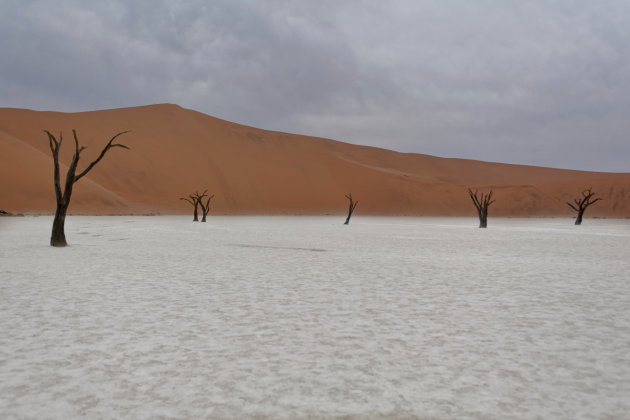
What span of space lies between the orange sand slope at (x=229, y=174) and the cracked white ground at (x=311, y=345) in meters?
67.9

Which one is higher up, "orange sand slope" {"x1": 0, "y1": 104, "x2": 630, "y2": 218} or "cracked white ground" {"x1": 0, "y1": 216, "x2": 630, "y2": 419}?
"orange sand slope" {"x1": 0, "y1": 104, "x2": 630, "y2": 218}

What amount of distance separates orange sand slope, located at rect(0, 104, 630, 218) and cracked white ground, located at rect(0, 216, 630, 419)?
6785 centimetres

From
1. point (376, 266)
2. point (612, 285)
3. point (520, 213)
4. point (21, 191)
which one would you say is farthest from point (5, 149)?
point (520, 213)

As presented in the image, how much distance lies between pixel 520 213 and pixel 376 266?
4060 inches

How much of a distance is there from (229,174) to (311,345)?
98.7 metres

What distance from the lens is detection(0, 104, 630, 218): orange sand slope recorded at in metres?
88.3

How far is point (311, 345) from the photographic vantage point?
5.52 metres

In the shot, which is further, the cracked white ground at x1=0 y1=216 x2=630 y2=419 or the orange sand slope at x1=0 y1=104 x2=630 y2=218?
the orange sand slope at x1=0 y1=104 x2=630 y2=218

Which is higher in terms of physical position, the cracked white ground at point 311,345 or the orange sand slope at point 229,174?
the orange sand slope at point 229,174

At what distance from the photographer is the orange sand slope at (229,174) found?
290 ft

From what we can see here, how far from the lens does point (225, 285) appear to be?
9.85 meters

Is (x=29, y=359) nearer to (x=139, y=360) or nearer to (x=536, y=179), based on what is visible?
(x=139, y=360)

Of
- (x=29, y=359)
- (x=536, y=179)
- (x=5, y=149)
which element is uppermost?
(x=536, y=179)

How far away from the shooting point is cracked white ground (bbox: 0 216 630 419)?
152 inches
